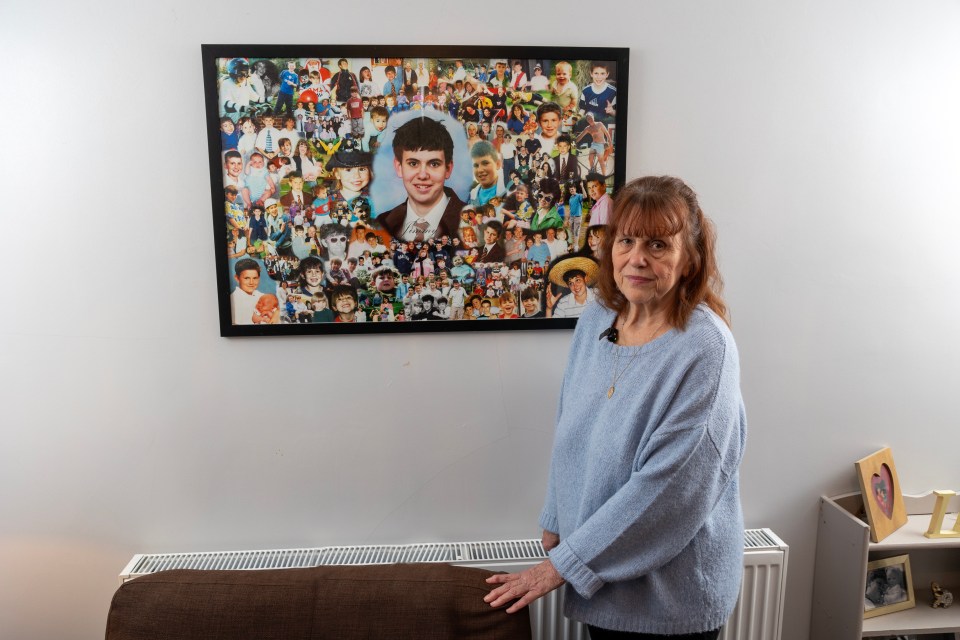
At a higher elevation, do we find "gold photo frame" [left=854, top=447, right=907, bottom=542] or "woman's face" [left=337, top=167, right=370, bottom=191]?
"woman's face" [left=337, top=167, right=370, bottom=191]

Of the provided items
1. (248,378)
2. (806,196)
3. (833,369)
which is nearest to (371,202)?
(248,378)

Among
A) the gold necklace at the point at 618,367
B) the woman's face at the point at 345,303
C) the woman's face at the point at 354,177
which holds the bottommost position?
the gold necklace at the point at 618,367

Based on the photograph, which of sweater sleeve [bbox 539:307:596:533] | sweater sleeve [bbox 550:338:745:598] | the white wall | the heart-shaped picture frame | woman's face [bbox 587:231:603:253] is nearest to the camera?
sweater sleeve [bbox 550:338:745:598]

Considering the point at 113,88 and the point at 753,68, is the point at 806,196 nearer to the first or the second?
the point at 753,68

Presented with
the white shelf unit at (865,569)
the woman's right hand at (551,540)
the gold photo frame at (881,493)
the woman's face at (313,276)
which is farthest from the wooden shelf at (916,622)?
the woman's face at (313,276)

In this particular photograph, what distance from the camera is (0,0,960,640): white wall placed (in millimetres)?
1522

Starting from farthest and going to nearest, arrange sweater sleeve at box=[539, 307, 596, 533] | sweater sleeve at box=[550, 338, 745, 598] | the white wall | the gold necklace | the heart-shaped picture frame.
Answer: the heart-shaped picture frame → the white wall → sweater sleeve at box=[539, 307, 596, 533] → the gold necklace → sweater sleeve at box=[550, 338, 745, 598]

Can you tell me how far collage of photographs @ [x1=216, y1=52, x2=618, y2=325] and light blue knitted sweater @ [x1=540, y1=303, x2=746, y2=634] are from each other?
48 cm

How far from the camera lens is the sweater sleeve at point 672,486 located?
1.11m

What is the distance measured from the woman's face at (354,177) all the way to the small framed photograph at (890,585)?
5.86 feet

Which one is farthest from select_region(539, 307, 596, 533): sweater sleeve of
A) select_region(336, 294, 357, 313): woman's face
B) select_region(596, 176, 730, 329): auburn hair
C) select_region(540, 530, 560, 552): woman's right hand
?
select_region(336, 294, 357, 313): woman's face

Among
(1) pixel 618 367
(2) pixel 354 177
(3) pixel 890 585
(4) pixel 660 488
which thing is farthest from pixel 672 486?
(3) pixel 890 585

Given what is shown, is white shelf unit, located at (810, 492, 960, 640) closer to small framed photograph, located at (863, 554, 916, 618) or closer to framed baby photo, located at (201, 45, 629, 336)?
small framed photograph, located at (863, 554, 916, 618)

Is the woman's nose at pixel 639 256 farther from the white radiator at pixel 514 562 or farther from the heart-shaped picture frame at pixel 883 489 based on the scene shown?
the heart-shaped picture frame at pixel 883 489
